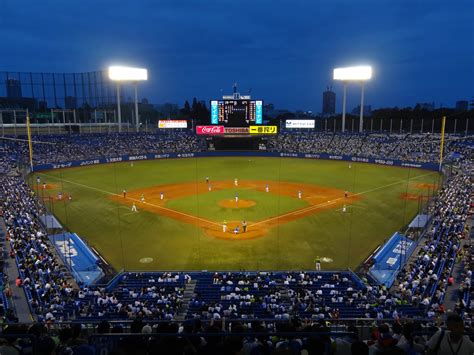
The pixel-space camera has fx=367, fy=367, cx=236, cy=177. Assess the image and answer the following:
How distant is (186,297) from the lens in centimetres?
1731

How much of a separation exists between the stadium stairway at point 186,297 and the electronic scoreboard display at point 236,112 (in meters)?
52.8

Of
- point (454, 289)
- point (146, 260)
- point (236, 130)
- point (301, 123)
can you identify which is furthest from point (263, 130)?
point (454, 289)

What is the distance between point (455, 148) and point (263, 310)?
59059mm

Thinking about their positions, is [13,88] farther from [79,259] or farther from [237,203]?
[79,259]

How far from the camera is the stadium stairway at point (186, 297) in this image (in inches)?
599

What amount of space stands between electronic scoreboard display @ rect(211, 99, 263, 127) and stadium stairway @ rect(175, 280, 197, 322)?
52.8 m

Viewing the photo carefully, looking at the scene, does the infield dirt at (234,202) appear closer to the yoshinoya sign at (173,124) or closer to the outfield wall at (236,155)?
the outfield wall at (236,155)

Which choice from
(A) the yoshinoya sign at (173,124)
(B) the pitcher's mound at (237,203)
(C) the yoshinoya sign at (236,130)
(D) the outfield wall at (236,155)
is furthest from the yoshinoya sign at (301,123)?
(B) the pitcher's mound at (237,203)

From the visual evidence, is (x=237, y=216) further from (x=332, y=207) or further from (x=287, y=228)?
(x=332, y=207)

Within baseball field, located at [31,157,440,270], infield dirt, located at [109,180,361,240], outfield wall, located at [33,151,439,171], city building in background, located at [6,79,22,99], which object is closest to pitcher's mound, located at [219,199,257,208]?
infield dirt, located at [109,180,361,240]

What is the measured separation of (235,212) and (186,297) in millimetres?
16890

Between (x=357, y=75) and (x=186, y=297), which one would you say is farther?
(x=357, y=75)

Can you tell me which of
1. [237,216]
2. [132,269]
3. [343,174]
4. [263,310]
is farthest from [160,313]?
[343,174]

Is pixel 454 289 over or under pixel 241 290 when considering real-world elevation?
over
